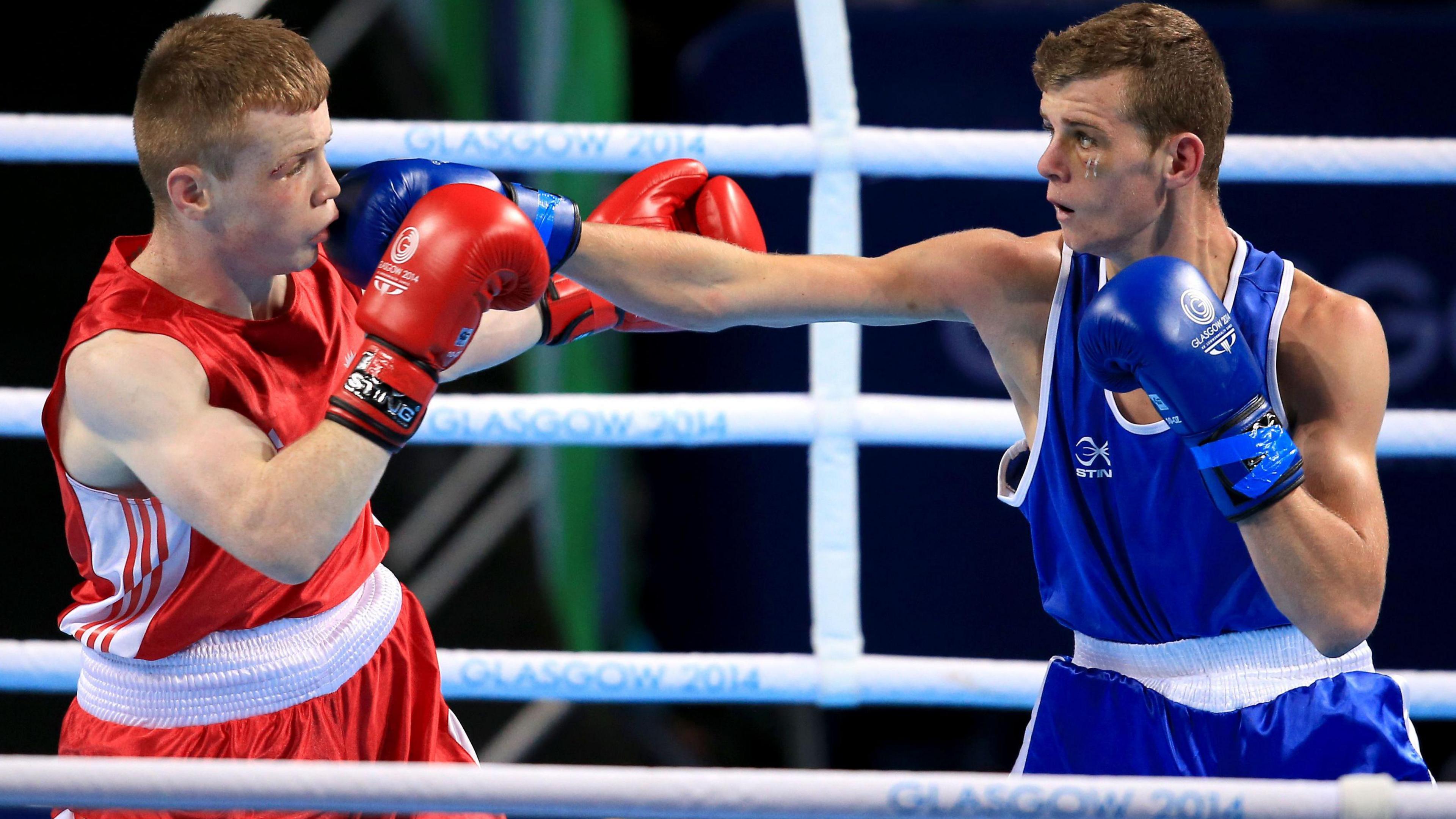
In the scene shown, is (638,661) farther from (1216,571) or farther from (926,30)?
(926,30)

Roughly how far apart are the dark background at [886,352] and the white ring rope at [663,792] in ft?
7.55

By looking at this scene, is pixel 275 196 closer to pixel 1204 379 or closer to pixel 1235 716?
pixel 1204 379

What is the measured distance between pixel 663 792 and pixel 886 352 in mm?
2407

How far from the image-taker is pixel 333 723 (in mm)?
1903

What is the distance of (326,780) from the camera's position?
1.35 metres

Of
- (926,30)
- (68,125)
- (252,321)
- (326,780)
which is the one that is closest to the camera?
(326,780)

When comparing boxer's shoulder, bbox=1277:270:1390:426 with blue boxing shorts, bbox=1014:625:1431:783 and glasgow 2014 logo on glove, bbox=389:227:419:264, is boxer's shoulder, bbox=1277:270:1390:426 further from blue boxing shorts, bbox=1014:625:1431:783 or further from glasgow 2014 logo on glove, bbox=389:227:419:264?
glasgow 2014 logo on glove, bbox=389:227:419:264

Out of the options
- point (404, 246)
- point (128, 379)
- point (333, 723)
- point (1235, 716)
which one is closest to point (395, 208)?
point (404, 246)

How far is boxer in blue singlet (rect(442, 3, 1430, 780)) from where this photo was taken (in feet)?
5.84

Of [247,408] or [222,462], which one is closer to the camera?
[222,462]

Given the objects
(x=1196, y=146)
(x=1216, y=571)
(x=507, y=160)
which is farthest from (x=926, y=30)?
(x=1216, y=571)

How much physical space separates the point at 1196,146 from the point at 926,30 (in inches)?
67.4

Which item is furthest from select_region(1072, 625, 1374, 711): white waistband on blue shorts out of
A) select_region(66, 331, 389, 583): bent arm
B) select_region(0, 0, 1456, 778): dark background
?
select_region(0, 0, 1456, 778): dark background

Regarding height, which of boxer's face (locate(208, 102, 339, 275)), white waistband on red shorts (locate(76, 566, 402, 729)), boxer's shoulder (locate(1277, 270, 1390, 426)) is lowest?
Result: white waistband on red shorts (locate(76, 566, 402, 729))
